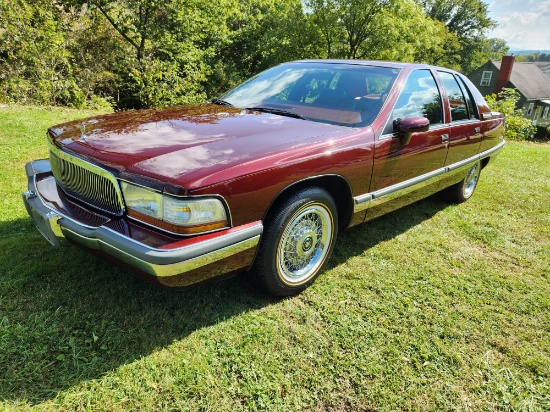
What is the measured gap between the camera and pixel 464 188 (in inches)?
191

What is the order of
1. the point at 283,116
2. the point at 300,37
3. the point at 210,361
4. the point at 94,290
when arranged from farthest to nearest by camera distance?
the point at 300,37 < the point at 283,116 < the point at 94,290 < the point at 210,361

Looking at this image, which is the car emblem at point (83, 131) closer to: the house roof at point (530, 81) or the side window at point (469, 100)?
the side window at point (469, 100)

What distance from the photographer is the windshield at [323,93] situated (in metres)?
3.08

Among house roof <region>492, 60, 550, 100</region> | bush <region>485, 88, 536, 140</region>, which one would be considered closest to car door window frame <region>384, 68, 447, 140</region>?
bush <region>485, 88, 536, 140</region>

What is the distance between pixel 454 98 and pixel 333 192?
6.68 ft

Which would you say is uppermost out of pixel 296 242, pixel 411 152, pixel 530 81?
pixel 530 81

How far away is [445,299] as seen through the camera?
288 cm

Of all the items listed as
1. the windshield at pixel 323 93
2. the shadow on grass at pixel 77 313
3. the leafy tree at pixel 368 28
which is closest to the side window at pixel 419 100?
the windshield at pixel 323 93

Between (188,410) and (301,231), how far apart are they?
130cm

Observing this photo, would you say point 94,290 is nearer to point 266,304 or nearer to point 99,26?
point 266,304

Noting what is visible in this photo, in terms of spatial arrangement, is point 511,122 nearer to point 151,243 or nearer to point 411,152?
point 411,152

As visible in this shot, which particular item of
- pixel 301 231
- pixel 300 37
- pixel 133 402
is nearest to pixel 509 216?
pixel 301 231

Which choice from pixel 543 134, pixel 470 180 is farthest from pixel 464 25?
pixel 470 180

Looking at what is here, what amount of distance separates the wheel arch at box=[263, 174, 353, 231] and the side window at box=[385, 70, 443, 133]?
1.99ft
